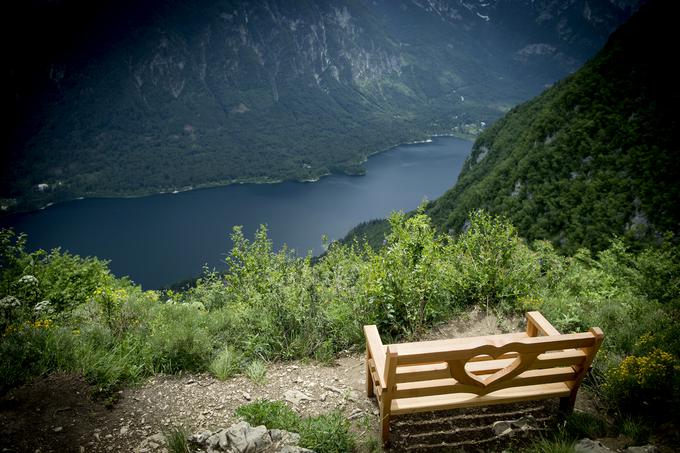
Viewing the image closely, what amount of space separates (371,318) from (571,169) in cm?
6362

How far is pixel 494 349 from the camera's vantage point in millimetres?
3148

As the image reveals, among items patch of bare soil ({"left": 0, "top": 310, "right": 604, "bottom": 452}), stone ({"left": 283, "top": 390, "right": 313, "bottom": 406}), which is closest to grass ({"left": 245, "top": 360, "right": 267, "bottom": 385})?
patch of bare soil ({"left": 0, "top": 310, "right": 604, "bottom": 452})

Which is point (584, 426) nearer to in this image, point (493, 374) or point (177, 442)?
point (493, 374)

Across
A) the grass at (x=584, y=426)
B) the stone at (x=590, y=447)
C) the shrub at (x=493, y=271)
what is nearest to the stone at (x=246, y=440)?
the stone at (x=590, y=447)

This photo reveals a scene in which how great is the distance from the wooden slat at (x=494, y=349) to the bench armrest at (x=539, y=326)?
66cm

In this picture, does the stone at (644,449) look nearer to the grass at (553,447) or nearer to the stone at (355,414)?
the grass at (553,447)

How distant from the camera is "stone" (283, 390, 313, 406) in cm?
444

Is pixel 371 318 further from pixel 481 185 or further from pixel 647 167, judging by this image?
pixel 481 185

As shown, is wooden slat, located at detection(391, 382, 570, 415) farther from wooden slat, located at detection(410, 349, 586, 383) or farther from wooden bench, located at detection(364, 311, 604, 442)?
wooden slat, located at detection(410, 349, 586, 383)

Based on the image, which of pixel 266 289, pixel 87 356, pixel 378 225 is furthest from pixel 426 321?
pixel 378 225

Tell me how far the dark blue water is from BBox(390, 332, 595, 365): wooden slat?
9005 centimetres

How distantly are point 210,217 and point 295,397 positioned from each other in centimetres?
13160

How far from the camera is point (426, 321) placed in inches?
226

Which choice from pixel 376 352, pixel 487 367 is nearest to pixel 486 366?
pixel 487 367
